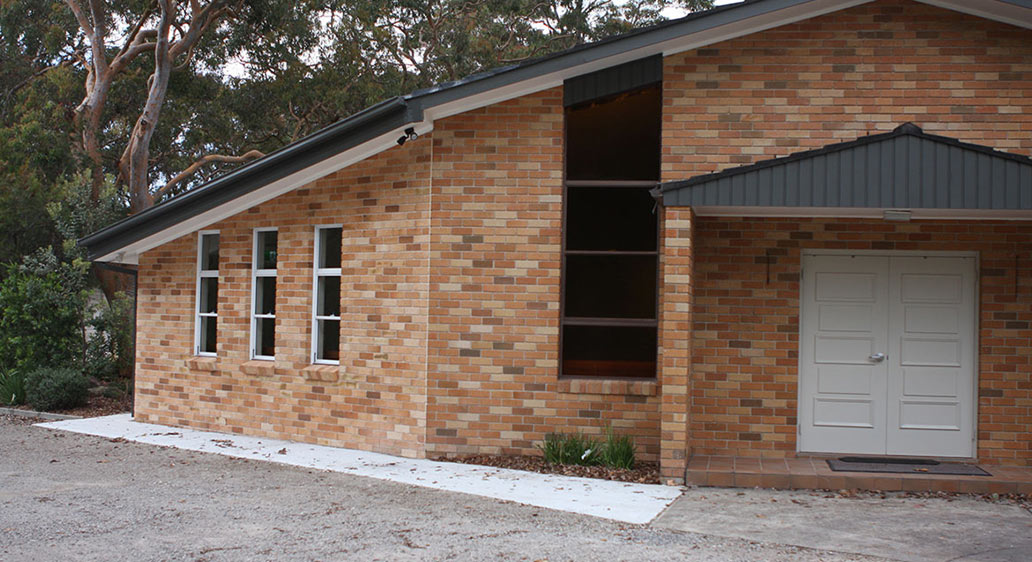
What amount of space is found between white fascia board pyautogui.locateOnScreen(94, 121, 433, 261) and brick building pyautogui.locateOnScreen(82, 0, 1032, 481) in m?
0.07

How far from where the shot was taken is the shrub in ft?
47.0

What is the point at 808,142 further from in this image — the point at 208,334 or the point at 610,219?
the point at 208,334

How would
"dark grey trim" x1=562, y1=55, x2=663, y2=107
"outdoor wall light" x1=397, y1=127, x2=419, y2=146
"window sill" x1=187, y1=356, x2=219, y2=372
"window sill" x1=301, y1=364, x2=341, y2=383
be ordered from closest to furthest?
"dark grey trim" x1=562, y1=55, x2=663, y2=107, "outdoor wall light" x1=397, y1=127, x2=419, y2=146, "window sill" x1=301, y1=364, x2=341, y2=383, "window sill" x1=187, y1=356, x2=219, y2=372

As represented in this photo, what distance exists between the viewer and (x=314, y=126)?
26.6 meters

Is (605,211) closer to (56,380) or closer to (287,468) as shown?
(287,468)

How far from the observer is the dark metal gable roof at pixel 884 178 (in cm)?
786

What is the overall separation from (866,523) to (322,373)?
6.30m

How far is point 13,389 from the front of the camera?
1481cm

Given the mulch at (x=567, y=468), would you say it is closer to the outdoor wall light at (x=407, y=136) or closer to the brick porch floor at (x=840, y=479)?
the brick porch floor at (x=840, y=479)

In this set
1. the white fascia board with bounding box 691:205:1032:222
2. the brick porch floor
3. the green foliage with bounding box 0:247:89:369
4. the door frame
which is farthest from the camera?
the green foliage with bounding box 0:247:89:369

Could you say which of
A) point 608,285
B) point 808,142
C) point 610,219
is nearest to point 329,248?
point 610,219

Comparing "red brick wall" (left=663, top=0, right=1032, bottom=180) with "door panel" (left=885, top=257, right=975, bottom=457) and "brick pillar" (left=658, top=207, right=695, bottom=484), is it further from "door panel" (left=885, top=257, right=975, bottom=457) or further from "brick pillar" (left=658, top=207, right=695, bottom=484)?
"door panel" (left=885, top=257, right=975, bottom=457)

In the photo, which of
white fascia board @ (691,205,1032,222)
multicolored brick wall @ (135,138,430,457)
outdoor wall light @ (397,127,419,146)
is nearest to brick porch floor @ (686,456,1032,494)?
white fascia board @ (691,205,1032,222)

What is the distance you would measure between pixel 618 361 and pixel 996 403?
4.05 metres
